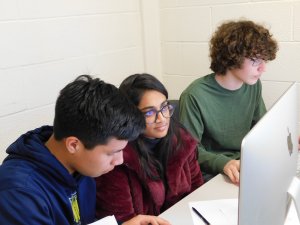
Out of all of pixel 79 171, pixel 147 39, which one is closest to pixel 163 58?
pixel 147 39

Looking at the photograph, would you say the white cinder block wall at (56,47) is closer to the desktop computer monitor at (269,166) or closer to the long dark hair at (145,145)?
the long dark hair at (145,145)

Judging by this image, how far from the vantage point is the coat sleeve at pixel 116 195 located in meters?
1.26

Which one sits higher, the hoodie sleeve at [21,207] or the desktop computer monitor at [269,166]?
the desktop computer monitor at [269,166]

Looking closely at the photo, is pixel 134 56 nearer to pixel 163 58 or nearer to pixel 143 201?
pixel 163 58

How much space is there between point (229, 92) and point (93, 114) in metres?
1.02

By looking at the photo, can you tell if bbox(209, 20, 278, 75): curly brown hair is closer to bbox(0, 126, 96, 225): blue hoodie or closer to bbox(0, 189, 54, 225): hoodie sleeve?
bbox(0, 126, 96, 225): blue hoodie

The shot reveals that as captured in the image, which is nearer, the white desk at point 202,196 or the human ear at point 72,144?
the human ear at point 72,144

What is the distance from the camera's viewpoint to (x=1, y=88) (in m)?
1.69

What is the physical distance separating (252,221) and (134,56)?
6.00 ft

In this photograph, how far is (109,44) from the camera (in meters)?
2.21

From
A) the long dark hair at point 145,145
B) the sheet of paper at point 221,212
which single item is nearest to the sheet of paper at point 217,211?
the sheet of paper at point 221,212

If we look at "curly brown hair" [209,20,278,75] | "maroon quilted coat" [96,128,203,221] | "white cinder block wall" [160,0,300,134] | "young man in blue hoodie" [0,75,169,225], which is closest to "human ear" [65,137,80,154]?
"young man in blue hoodie" [0,75,169,225]

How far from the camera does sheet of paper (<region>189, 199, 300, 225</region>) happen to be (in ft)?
3.54

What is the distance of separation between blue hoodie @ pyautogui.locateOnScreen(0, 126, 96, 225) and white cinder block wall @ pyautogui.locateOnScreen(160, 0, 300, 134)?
1301 millimetres
